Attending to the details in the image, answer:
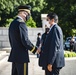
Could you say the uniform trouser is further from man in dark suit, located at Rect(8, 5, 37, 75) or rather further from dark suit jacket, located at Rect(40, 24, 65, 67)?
dark suit jacket, located at Rect(40, 24, 65, 67)

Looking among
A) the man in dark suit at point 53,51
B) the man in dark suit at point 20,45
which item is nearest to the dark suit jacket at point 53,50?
the man in dark suit at point 53,51

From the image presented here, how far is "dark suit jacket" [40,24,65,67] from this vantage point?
722 centimetres

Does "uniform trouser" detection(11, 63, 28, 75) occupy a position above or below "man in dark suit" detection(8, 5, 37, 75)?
below

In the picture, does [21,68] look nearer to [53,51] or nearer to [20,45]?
[20,45]

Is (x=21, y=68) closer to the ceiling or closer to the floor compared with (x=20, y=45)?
closer to the floor

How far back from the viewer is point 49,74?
7422 millimetres

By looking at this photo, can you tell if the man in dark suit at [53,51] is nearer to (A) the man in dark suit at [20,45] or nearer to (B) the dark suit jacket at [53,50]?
(B) the dark suit jacket at [53,50]

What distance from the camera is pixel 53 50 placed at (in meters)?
7.23

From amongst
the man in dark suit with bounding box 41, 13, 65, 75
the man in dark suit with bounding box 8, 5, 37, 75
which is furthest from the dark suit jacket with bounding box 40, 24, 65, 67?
the man in dark suit with bounding box 8, 5, 37, 75

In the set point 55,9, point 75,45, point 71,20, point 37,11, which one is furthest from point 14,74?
point 37,11

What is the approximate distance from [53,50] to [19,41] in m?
0.70

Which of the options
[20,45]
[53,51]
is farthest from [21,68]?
[53,51]

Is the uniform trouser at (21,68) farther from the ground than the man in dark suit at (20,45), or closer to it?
closer to it

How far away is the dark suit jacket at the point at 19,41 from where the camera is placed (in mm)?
7246
